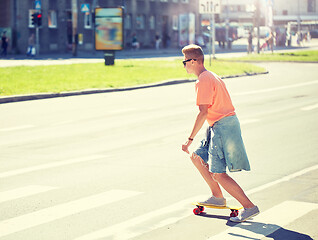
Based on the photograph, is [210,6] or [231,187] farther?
[210,6]

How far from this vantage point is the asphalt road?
7055mm

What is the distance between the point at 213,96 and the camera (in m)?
7.05

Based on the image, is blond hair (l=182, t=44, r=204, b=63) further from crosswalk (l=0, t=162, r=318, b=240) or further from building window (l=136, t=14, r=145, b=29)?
building window (l=136, t=14, r=145, b=29)

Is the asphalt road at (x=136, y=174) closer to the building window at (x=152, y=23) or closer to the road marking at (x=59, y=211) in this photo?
the road marking at (x=59, y=211)

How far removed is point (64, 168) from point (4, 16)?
46907mm

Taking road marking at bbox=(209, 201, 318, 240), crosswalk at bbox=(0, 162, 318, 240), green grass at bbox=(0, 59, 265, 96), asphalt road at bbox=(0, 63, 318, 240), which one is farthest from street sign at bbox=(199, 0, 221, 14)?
road marking at bbox=(209, 201, 318, 240)

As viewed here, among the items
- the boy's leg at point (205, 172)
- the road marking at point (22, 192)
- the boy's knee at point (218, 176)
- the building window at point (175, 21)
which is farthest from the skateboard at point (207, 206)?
the building window at point (175, 21)

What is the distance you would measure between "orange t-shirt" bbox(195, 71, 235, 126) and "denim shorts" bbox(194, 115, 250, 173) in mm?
61

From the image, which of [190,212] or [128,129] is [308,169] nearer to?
[190,212]

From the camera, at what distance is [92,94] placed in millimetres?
23000

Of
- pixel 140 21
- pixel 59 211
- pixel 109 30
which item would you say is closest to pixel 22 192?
pixel 59 211

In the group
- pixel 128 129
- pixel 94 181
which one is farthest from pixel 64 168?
pixel 128 129

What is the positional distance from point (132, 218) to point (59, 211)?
79 centimetres

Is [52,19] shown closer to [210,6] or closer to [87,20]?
[87,20]
